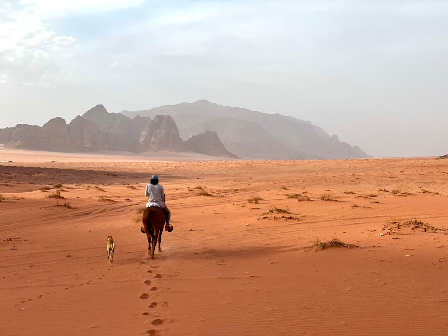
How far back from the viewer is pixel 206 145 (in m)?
175

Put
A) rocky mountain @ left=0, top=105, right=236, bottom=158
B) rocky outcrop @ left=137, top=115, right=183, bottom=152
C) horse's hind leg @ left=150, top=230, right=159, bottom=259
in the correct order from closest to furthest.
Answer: horse's hind leg @ left=150, top=230, right=159, bottom=259
rocky mountain @ left=0, top=105, right=236, bottom=158
rocky outcrop @ left=137, top=115, right=183, bottom=152

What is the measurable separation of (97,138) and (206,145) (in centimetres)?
4273

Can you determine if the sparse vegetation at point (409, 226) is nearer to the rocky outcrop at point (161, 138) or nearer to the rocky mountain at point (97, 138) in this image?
the rocky mountain at point (97, 138)

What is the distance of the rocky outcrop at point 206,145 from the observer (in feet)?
566

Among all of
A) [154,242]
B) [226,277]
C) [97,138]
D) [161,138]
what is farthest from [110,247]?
[161,138]

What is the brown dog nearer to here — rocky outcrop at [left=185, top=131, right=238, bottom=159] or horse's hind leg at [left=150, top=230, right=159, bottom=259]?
horse's hind leg at [left=150, top=230, right=159, bottom=259]

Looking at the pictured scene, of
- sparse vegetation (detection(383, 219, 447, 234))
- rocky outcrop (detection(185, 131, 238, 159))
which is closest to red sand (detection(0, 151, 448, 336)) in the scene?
sparse vegetation (detection(383, 219, 447, 234))

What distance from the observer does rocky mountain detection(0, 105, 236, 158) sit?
143 metres

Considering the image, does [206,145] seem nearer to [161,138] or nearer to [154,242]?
[161,138]

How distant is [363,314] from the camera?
529 cm

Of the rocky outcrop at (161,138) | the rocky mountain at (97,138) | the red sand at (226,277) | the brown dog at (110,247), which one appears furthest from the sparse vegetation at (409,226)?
the rocky outcrop at (161,138)

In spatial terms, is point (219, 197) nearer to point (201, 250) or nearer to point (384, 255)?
point (201, 250)

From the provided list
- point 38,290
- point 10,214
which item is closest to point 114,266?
point 38,290

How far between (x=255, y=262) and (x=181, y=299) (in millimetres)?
2426
